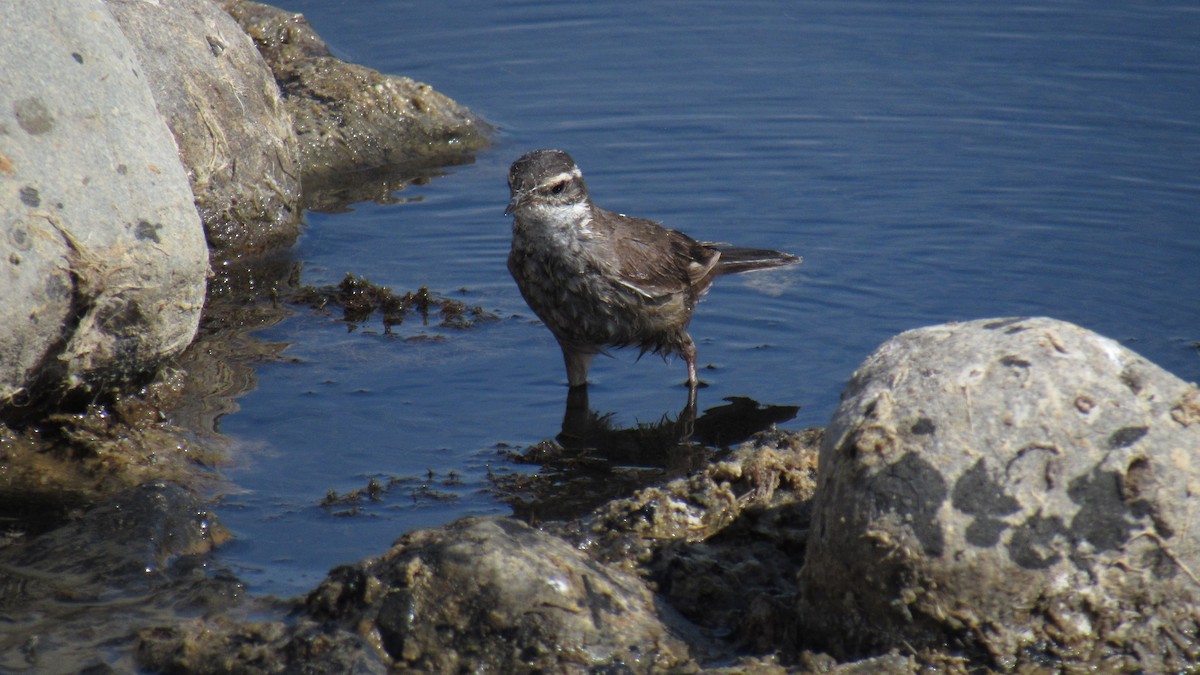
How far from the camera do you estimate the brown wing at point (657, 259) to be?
318 inches

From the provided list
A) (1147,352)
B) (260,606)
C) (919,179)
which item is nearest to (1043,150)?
(919,179)

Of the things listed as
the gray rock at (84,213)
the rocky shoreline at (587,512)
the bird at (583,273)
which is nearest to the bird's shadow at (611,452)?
the rocky shoreline at (587,512)

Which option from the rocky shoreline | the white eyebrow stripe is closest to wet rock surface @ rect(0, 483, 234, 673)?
the rocky shoreline

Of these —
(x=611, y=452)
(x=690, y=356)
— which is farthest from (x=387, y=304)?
(x=611, y=452)

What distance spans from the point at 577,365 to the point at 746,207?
3.29 metres

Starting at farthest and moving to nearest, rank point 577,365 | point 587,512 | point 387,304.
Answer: point 387,304, point 577,365, point 587,512

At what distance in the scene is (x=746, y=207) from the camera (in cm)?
1097

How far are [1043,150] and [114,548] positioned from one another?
8946mm

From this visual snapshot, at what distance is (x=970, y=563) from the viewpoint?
4156mm

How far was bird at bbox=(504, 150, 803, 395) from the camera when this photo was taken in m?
7.94

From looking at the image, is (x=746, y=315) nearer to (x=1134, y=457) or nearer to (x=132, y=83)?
(x=132, y=83)

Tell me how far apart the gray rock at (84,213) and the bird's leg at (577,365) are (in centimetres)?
235

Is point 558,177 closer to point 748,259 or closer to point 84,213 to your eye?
point 748,259

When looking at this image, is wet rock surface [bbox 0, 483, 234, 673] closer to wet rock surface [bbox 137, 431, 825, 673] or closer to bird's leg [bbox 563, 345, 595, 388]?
wet rock surface [bbox 137, 431, 825, 673]
